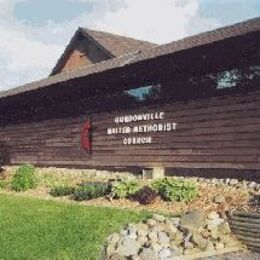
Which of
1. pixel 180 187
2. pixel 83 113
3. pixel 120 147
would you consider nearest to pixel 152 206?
pixel 180 187

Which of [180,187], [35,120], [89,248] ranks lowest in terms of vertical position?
[89,248]

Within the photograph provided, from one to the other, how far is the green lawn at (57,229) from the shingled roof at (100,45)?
58.6ft

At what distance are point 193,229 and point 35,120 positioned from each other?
15667 millimetres

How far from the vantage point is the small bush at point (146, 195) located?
46.5ft

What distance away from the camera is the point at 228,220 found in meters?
11.1

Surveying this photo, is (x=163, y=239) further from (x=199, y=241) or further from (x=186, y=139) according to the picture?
(x=186, y=139)

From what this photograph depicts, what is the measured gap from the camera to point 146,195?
46.8 feet

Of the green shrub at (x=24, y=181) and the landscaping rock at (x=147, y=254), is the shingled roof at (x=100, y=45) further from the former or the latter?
the landscaping rock at (x=147, y=254)

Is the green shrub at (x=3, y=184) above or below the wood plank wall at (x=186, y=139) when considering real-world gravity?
below

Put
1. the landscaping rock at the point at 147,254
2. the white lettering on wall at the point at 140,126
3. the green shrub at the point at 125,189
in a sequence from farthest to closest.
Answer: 1. the white lettering on wall at the point at 140,126
2. the green shrub at the point at 125,189
3. the landscaping rock at the point at 147,254

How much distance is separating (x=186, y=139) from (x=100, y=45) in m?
15.6

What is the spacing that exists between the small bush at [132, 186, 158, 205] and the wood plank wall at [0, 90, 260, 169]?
287 centimetres

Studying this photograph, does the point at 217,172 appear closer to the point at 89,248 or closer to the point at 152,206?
the point at 152,206

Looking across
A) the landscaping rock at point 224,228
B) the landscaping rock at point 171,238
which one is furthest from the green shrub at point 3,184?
the landscaping rock at point 224,228
